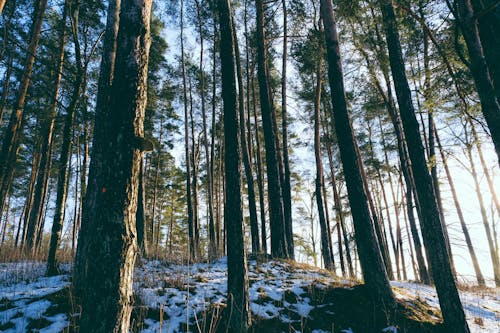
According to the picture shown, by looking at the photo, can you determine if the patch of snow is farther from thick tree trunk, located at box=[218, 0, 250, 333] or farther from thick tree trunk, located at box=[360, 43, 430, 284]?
thick tree trunk, located at box=[360, 43, 430, 284]

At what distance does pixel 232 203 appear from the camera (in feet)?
13.1

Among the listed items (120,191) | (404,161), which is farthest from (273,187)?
(404,161)

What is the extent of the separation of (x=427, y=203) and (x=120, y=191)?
16.3 feet

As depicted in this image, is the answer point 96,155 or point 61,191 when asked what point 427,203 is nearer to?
point 96,155

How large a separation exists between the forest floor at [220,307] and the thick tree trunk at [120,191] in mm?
1014

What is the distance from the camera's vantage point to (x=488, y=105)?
392cm

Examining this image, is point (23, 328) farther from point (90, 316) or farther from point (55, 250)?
point (55, 250)

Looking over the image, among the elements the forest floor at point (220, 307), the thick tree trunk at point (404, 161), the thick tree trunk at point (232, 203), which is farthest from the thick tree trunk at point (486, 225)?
the thick tree trunk at point (232, 203)

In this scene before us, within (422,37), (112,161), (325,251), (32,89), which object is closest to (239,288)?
(112,161)

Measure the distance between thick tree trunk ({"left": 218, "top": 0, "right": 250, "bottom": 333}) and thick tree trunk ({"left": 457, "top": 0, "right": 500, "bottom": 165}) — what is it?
3783 mm

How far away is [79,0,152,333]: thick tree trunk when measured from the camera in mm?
2254

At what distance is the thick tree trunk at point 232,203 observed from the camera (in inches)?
139

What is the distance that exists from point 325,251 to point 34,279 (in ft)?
29.6

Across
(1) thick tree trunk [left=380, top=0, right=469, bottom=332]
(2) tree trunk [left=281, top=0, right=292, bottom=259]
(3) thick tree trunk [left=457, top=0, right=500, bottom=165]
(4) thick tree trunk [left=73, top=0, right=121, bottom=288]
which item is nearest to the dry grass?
(4) thick tree trunk [left=73, top=0, right=121, bottom=288]
